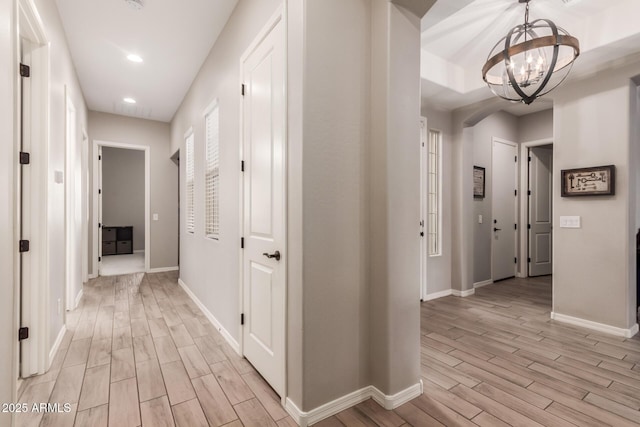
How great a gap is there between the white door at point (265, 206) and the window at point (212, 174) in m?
0.91

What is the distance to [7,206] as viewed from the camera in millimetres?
1487

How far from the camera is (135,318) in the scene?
335 centimetres

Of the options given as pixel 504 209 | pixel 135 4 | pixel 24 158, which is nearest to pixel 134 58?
pixel 135 4

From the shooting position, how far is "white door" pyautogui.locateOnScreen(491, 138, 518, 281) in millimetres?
5211

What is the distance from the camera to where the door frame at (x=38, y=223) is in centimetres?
211

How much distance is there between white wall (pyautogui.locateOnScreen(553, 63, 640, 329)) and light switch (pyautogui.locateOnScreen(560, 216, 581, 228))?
A: 1.7 inches

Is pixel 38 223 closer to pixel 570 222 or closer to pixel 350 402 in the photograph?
pixel 350 402

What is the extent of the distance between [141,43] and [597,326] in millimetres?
5607

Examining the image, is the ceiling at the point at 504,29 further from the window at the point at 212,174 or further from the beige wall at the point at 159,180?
the beige wall at the point at 159,180

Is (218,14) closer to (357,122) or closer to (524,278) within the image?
(357,122)

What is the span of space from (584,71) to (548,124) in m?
2.36

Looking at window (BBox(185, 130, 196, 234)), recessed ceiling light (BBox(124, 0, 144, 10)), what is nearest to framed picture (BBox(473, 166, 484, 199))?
window (BBox(185, 130, 196, 234))

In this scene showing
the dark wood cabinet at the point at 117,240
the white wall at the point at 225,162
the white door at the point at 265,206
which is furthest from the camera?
the dark wood cabinet at the point at 117,240

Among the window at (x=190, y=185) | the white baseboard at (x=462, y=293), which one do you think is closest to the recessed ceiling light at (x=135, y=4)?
the window at (x=190, y=185)
